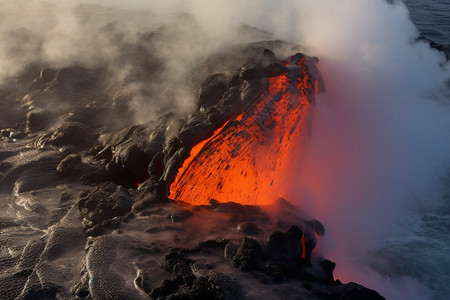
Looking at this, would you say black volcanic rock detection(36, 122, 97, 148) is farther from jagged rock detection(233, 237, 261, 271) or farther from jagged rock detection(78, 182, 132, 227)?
jagged rock detection(233, 237, 261, 271)

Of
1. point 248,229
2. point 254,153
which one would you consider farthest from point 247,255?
point 254,153

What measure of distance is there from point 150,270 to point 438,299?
14.6 feet

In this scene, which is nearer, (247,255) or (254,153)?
(247,255)

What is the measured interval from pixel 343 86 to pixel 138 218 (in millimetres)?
6231

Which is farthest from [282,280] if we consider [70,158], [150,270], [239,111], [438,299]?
[70,158]

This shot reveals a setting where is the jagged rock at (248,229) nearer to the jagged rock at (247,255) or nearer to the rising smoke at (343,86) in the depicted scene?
the jagged rock at (247,255)

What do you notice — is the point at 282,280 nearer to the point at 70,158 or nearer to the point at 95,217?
the point at 95,217

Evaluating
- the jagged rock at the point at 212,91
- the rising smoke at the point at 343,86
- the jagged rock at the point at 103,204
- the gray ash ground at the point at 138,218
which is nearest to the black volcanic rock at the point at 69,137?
the gray ash ground at the point at 138,218

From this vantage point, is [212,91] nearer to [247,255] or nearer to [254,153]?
[254,153]

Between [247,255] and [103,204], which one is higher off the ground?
[247,255]

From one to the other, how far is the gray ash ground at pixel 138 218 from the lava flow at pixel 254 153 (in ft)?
0.71

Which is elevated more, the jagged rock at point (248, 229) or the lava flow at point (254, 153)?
the lava flow at point (254, 153)

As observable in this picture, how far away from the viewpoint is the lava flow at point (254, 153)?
6.73 m

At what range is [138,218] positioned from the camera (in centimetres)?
599
